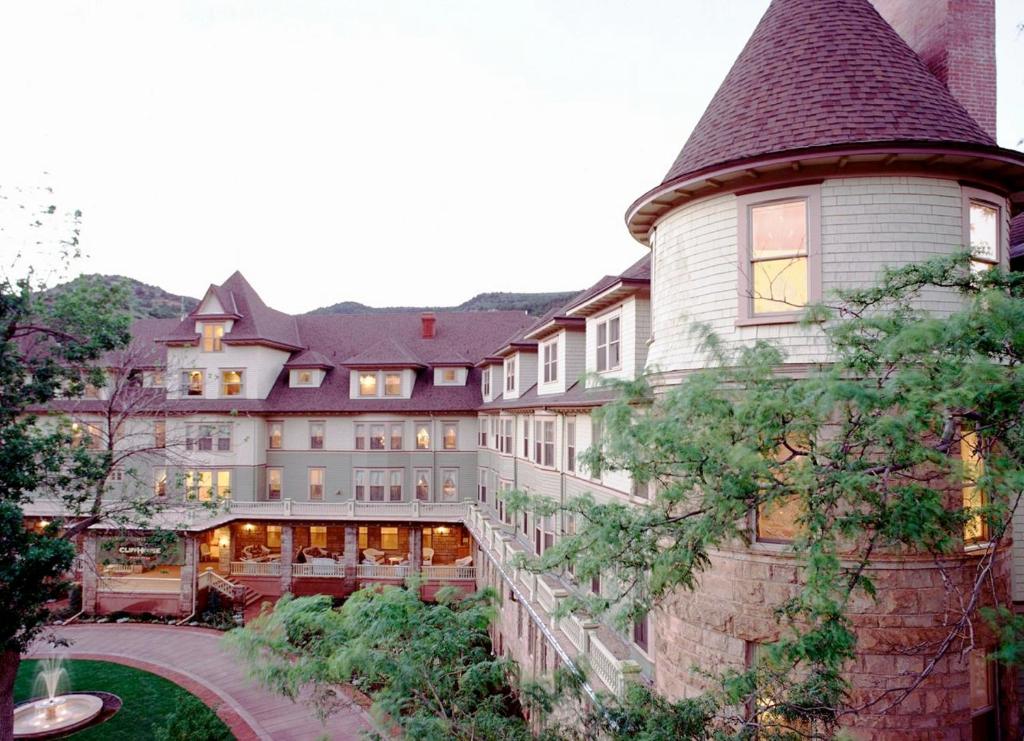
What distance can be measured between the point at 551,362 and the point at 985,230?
14211mm

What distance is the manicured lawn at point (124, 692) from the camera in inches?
707

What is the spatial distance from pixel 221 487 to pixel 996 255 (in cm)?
3454

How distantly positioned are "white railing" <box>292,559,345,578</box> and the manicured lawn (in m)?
8.99

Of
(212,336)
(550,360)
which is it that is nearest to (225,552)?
(212,336)

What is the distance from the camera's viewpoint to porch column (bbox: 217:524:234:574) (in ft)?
102

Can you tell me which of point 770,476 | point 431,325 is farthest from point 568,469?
point 431,325

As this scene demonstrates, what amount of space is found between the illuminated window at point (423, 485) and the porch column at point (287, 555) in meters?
7.13

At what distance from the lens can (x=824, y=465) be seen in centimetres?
504

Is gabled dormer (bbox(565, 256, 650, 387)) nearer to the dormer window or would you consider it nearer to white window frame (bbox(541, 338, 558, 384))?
white window frame (bbox(541, 338, 558, 384))

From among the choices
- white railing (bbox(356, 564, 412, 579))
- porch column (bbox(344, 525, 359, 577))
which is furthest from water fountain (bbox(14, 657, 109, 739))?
white railing (bbox(356, 564, 412, 579))

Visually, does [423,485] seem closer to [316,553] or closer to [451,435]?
[451,435]

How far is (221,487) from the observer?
32.7 m

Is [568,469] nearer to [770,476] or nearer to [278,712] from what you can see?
[278,712]

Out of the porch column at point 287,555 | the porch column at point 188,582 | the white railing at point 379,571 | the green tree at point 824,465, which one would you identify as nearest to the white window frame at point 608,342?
the green tree at point 824,465
